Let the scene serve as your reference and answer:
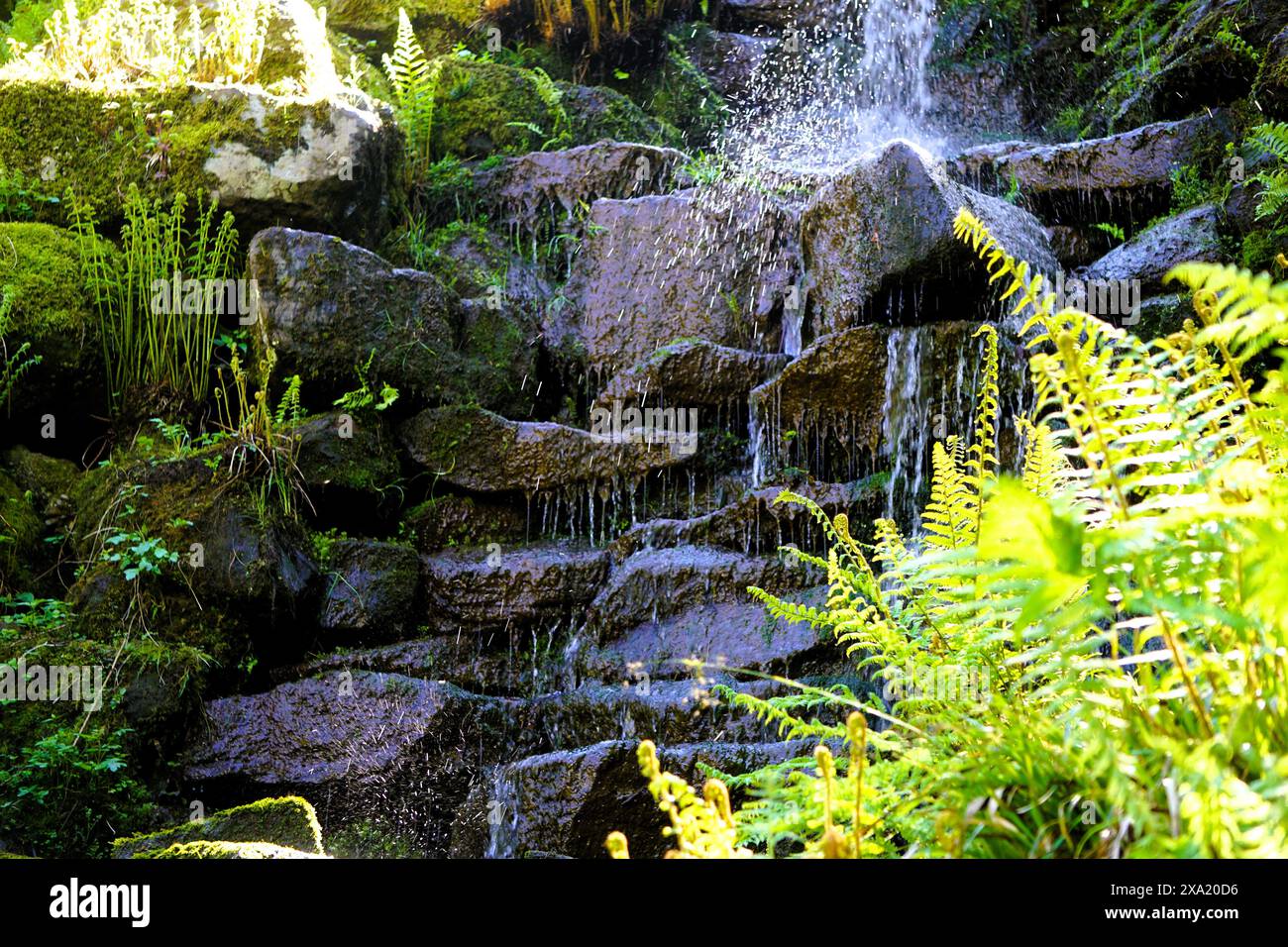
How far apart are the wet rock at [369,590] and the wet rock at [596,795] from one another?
2063 millimetres

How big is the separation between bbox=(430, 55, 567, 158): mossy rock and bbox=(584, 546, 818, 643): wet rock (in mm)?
5613

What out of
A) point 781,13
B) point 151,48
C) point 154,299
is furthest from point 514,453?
point 781,13

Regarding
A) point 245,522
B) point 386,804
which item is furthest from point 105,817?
point 245,522

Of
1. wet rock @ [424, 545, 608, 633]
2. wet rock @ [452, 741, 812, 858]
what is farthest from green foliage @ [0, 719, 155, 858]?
wet rock @ [424, 545, 608, 633]

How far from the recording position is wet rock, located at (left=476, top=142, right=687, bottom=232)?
978cm

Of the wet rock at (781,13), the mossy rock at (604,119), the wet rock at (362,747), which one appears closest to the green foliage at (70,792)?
the wet rock at (362,747)

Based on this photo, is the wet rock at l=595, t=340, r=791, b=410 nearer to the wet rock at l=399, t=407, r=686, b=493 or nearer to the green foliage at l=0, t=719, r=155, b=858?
the wet rock at l=399, t=407, r=686, b=493

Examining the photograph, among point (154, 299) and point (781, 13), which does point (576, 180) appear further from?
point (781, 13)

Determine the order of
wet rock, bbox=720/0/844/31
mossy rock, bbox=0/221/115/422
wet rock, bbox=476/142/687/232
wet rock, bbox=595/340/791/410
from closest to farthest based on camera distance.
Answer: mossy rock, bbox=0/221/115/422 < wet rock, bbox=595/340/791/410 < wet rock, bbox=476/142/687/232 < wet rock, bbox=720/0/844/31

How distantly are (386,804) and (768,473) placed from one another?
329cm

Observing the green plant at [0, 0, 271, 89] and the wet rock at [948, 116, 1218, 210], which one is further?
the wet rock at [948, 116, 1218, 210]

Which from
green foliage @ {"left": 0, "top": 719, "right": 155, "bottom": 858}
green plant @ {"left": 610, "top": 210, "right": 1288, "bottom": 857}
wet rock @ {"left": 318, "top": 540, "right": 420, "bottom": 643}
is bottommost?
green foliage @ {"left": 0, "top": 719, "right": 155, "bottom": 858}

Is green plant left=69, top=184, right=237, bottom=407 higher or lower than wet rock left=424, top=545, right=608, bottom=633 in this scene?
higher
